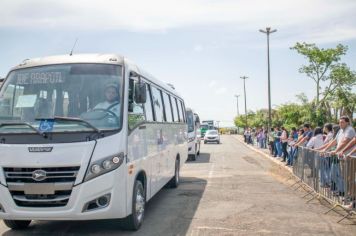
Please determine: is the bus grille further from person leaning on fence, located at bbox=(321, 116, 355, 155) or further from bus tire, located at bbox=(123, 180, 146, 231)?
person leaning on fence, located at bbox=(321, 116, 355, 155)

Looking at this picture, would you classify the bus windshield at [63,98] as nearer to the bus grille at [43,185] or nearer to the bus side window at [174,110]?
the bus grille at [43,185]

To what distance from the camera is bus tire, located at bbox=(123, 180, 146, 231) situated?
706 centimetres

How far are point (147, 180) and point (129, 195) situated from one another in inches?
52.8

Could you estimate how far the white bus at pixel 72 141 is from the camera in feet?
20.6

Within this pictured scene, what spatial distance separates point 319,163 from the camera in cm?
1022

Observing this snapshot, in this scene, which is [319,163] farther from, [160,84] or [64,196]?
[64,196]

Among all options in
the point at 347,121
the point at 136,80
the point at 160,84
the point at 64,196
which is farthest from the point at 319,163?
the point at 64,196

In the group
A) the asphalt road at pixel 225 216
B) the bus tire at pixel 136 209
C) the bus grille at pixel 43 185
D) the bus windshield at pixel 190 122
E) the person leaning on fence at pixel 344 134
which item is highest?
the bus windshield at pixel 190 122

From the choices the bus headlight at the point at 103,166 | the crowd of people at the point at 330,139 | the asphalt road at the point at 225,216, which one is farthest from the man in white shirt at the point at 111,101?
the crowd of people at the point at 330,139

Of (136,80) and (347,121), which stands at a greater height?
(136,80)

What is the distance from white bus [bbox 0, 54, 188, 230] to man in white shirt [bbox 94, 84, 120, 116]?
0.05ft

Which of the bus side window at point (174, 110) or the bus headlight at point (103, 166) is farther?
the bus side window at point (174, 110)

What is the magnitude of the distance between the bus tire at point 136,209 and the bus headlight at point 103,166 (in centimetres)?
87

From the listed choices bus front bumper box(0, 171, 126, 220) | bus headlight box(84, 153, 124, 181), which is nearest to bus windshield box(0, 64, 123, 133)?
bus headlight box(84, 153, 124, 181)
